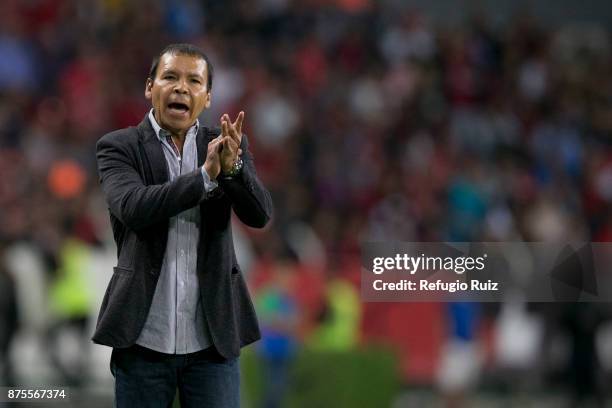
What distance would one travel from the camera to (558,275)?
6.14 metres

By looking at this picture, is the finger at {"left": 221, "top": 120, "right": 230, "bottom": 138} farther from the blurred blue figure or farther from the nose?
the blurred blue figure

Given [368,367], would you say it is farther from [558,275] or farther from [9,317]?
[9,317]

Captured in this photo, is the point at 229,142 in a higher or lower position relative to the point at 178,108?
lower

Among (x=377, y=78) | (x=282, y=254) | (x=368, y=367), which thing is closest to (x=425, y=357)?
(x=368, y=367)

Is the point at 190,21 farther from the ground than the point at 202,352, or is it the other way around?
the point at 190,21

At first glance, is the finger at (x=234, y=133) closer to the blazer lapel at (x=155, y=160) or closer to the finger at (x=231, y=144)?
the finger at (x=231, y=144)

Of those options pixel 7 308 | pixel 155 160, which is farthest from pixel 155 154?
pixel 7 308

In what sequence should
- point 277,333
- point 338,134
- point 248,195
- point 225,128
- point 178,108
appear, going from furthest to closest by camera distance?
point 338,134 → point 277,333 → point 178,108 → point 248,195 → point 225,128

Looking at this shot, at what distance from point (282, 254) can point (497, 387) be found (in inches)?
69.5

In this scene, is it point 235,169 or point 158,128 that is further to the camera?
point 158,128

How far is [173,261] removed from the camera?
3209 mm

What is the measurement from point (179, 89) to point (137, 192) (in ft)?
1.04

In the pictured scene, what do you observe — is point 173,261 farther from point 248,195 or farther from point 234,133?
point 234,133

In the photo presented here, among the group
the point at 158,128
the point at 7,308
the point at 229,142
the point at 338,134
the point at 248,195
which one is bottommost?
the point at 248,195
